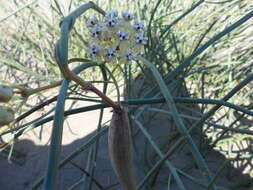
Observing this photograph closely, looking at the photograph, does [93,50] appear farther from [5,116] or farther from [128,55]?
[5,116]

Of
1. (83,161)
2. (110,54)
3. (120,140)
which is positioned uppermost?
(110,54)

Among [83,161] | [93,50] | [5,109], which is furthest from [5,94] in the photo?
[83,161]

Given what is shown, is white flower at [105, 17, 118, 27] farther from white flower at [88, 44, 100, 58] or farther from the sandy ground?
the sandy ground

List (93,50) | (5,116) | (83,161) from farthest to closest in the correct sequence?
1. (83,161)
2. (93,50)
3. (5,116)

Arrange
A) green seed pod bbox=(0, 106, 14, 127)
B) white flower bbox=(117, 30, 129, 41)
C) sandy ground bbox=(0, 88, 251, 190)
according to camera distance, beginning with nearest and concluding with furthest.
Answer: green seed pod bbox=(0, 106, 14, 127)
white flower bbox=(117, 30, 129, 41)
sandy ground bbox=(0, 88, 251, 190)

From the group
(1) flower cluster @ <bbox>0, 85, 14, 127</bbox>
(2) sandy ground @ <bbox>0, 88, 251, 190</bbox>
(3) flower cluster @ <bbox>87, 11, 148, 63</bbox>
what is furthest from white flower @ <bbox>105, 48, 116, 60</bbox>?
(2) sandy ground @ <bbox>0, 88, 251, 190</bbox>

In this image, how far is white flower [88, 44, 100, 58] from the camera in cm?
45

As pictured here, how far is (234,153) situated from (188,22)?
744mm

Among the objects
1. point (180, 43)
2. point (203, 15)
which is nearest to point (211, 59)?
point (180, 43)

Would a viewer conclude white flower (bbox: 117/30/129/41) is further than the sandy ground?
No

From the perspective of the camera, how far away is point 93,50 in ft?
1.49

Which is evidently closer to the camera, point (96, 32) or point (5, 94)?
point (5, 94)

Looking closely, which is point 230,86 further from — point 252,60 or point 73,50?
point 73,50

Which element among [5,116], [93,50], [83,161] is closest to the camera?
[5,116]
